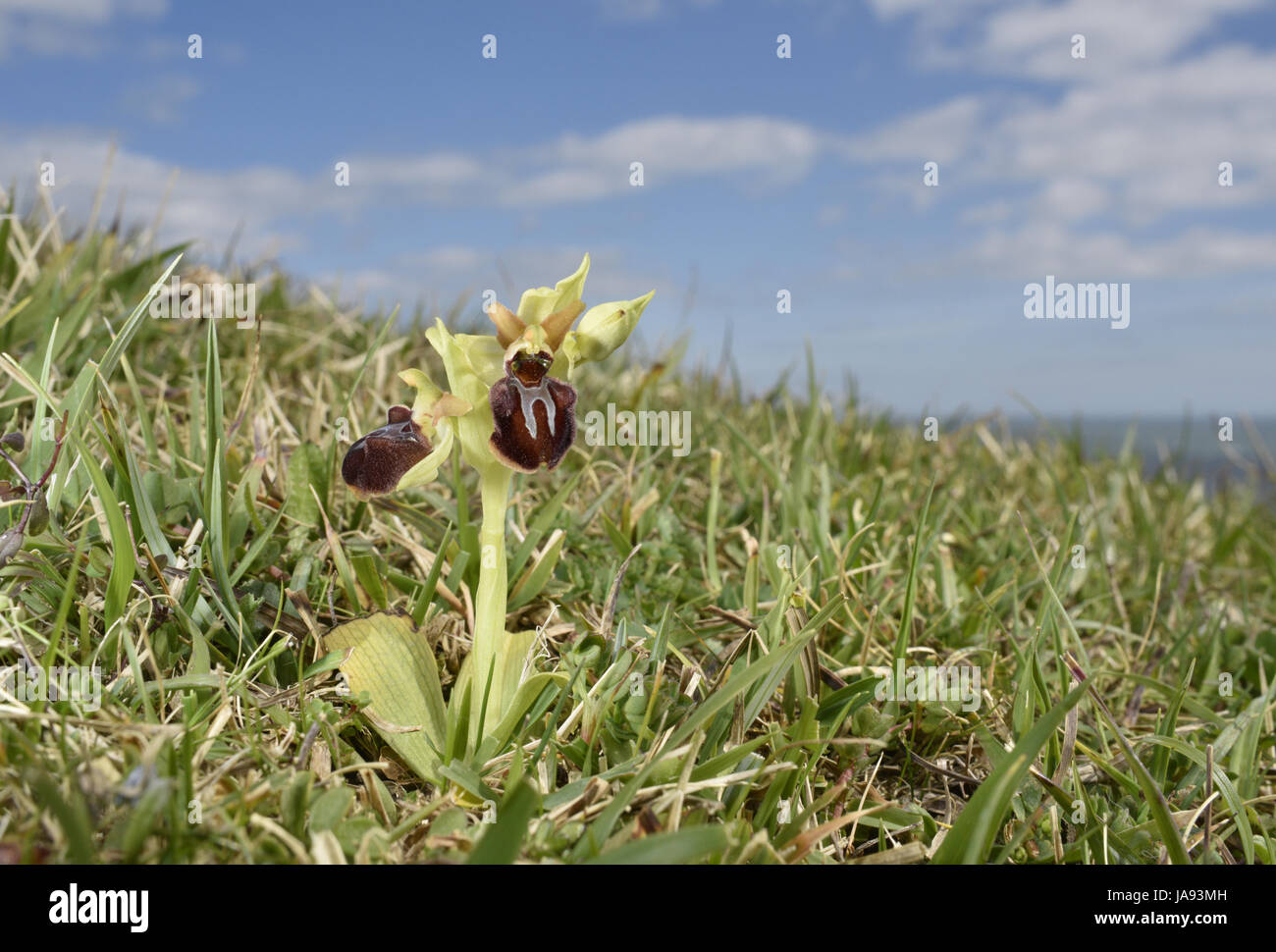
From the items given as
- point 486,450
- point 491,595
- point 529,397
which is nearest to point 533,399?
point 529,397

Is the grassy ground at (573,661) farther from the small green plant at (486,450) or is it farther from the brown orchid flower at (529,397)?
the brown orchid flower at (529,397)

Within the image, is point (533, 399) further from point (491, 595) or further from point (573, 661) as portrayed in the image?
point (573, 661)

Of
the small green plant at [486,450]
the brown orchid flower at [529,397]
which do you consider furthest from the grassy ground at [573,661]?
the brown orchid flower at [529,397]

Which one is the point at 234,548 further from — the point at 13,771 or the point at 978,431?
the point at 978,431

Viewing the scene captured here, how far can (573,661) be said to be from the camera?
253 cm

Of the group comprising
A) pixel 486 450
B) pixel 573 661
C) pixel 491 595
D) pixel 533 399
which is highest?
pixel 533 399

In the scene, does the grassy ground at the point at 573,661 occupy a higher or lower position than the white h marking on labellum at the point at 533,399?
lower

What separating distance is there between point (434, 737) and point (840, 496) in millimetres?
2812

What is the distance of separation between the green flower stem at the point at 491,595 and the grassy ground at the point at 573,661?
A: 182 mm

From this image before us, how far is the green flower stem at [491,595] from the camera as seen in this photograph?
7.02 feet

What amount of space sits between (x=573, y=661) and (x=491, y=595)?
0.46 m
